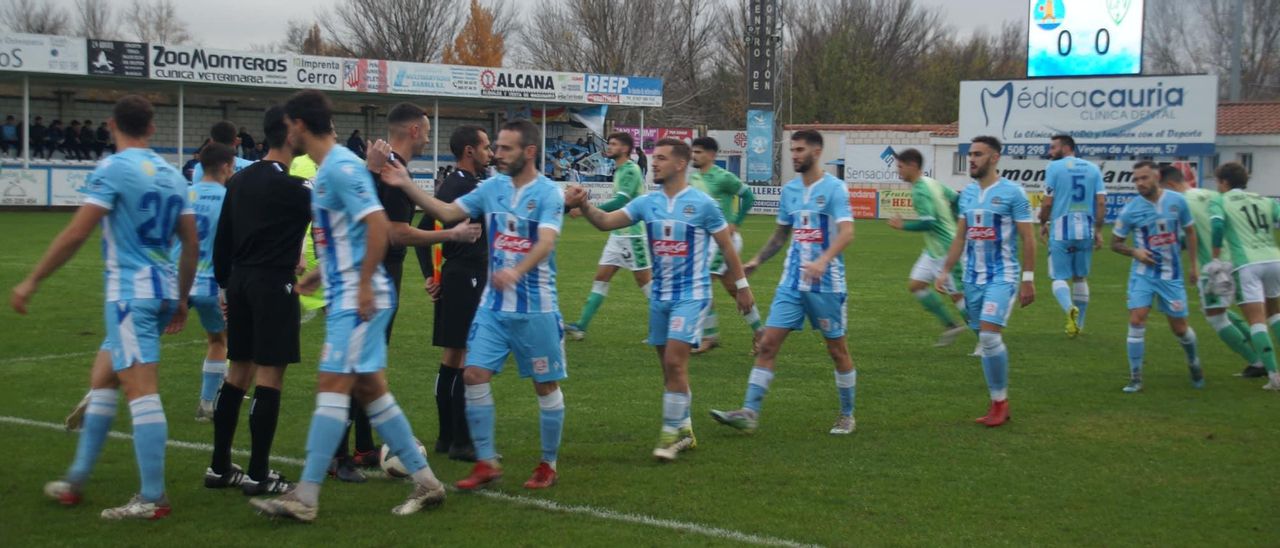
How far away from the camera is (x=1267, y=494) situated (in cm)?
678

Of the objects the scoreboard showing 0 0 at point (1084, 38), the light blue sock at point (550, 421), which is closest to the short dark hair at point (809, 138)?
the light blue sock at point (550, 421)

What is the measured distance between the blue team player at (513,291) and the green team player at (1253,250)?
22.2ft

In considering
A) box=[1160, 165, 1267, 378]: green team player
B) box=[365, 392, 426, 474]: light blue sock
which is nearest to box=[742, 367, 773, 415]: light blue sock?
box=[365, 392, 426, 474]: light blue sock

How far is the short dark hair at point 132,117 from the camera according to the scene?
5.91 m

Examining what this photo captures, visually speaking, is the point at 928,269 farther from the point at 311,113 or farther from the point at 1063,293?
the point at 311,113

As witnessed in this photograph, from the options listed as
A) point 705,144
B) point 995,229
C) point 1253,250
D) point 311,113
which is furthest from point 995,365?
point 311,113

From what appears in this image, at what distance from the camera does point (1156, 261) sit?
10172 millimetres

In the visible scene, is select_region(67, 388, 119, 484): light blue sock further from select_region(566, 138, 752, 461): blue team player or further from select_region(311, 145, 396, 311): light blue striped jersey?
select_region(566, 138, 752, 461): blue team player

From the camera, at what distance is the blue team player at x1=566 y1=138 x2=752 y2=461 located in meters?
7.41

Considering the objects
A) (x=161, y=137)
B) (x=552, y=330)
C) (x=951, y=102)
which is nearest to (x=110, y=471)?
(x=552, y=330)

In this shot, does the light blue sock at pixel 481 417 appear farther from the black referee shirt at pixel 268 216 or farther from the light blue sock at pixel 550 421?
the black referee shirt at pixel 268 216

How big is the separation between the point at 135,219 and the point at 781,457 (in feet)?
13.0

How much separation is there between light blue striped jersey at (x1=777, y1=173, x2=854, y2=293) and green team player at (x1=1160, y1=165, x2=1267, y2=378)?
412cm

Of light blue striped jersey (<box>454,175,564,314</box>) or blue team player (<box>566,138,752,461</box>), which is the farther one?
blue team player (<box>566,138,752,461</box>)
